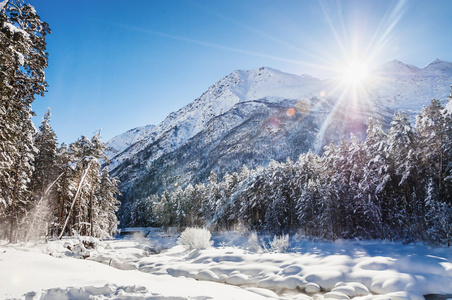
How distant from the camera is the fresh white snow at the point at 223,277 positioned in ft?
18.6

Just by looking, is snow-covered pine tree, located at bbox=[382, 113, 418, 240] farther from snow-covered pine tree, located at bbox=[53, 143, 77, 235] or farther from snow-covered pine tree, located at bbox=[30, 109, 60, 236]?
snow-covered pine tree, located at bbox=[30, 109, 60, 236]

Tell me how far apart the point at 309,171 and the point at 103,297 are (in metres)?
35.2

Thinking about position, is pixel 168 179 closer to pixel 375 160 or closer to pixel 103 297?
pixel 375 160

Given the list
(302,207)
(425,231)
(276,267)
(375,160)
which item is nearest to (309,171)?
(302,207)

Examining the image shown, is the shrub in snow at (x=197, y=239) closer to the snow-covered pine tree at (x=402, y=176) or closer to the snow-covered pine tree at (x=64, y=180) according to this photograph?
the snow-covered pine tree at (x=64, y=180)

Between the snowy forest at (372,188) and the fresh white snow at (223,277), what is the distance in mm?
4818

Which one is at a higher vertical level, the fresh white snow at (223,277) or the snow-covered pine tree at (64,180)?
the snow-covered pine tree at (64,180)

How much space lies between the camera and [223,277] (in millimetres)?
15297

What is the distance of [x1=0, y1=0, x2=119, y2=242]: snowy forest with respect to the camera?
8281 mm

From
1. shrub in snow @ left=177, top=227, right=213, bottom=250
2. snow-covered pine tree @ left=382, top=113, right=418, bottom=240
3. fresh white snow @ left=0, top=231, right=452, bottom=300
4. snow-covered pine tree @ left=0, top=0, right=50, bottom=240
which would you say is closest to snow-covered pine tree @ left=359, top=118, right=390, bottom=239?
snow-covered pine tree @ left=382, top=113, right=418, bottom=240

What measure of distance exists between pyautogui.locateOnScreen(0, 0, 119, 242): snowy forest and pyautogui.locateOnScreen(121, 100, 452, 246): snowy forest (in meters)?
24.3

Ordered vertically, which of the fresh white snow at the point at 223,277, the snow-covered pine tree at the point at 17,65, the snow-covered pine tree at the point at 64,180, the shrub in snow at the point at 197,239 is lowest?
the shrub in snow at the point at 197,239

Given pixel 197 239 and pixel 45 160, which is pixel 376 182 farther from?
Answer: pixel 45 160

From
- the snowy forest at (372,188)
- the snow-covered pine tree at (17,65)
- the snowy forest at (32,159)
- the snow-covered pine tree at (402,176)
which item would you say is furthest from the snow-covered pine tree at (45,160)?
the snow-covered pine tree at (402,176)
